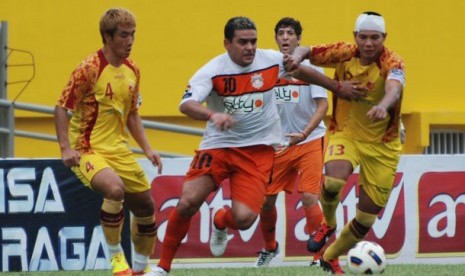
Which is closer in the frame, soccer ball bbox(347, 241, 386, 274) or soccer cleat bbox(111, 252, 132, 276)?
soccer ball bbox(347, 241, 386, 274)

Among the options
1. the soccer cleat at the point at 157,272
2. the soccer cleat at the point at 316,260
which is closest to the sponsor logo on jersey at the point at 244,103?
the soccer cleat at the point at 157,272

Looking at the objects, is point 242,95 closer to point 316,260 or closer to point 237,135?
point 237,135

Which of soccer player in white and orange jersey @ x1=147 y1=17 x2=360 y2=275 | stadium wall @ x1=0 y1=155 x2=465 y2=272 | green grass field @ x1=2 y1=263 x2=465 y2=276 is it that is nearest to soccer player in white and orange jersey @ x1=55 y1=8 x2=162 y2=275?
soccer player in white and orange jersey @ x1=147 y1=17 x2=360 y2=275

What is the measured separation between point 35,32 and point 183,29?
6.63 ft

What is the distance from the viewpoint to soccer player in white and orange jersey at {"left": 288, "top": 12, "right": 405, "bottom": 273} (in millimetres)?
12750

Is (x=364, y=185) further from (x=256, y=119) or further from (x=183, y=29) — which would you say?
(x=183, y=29)

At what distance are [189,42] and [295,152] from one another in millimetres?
6181

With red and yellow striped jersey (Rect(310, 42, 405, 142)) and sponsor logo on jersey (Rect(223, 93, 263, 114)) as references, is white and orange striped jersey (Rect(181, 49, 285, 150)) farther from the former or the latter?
red and yellow striped jersey (Rect(310, 42, 405, 142))

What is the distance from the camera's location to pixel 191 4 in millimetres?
20719

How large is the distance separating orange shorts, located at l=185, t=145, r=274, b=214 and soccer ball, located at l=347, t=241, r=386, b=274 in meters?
0.93

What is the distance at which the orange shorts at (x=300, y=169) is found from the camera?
14750 millimetres

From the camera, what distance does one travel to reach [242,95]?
12.3m

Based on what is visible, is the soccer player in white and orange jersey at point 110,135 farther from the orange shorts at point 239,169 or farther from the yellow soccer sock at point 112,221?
the orange shorts at point 239,169

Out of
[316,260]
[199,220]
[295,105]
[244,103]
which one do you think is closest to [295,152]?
[295,105]
